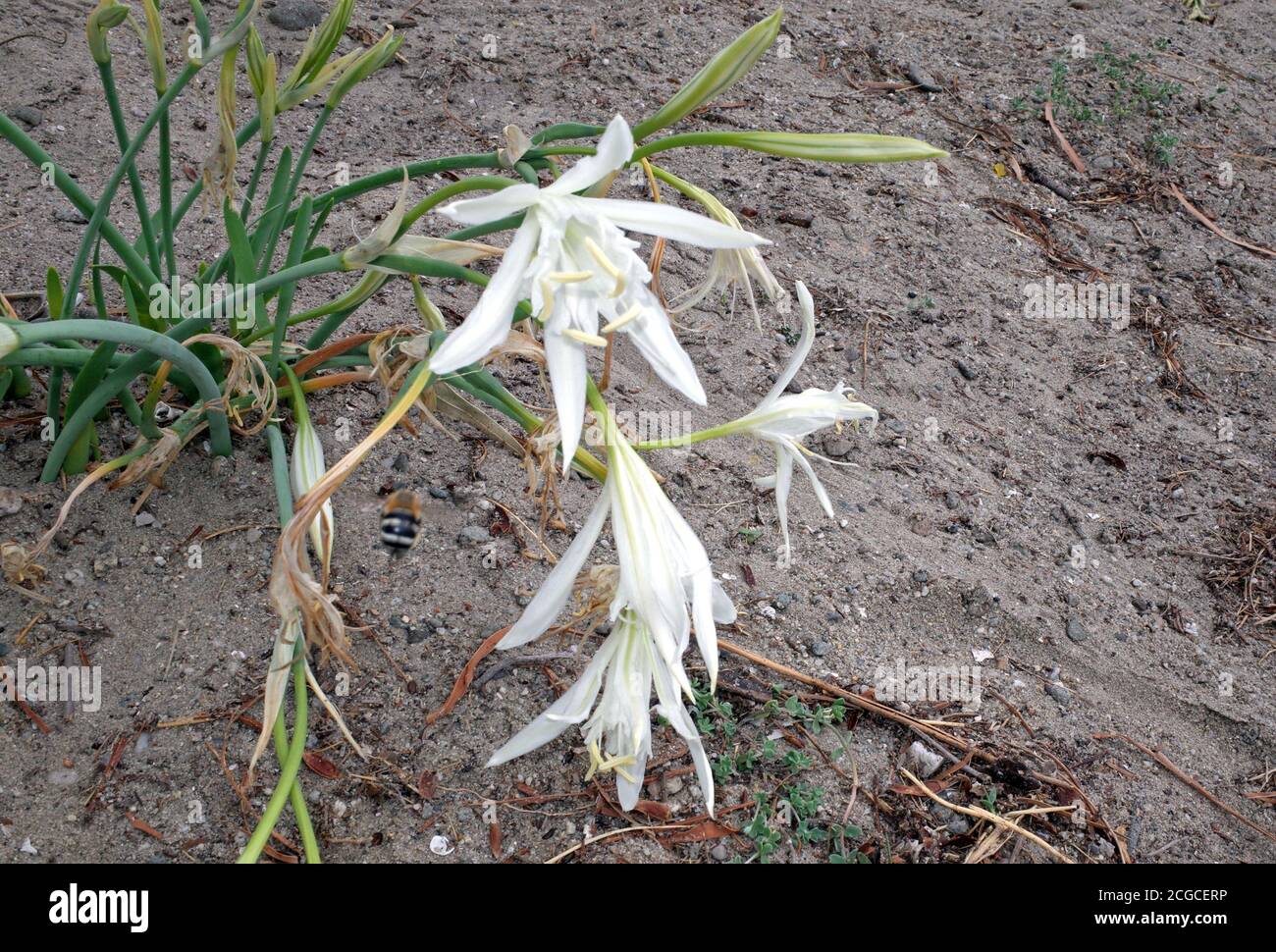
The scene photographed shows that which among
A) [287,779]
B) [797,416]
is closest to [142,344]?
[287,779]

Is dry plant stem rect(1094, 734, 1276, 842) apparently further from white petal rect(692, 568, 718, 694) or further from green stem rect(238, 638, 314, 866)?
green stem rect(238, 638, 314, 866)

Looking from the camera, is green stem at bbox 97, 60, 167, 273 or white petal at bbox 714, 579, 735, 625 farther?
green stem at bbox 97, 60, 167, 273

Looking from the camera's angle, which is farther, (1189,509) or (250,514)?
(1189,509)

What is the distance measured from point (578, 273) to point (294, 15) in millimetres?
3044

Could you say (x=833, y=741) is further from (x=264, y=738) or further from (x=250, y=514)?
(x=250, y=514)

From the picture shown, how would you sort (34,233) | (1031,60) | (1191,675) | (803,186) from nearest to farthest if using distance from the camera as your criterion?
(1191,675)
(34,233)
(803,186)
(1031,60)

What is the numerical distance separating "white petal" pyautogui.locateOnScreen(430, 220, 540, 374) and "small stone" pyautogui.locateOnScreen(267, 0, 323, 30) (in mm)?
2888

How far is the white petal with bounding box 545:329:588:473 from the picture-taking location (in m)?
1.23

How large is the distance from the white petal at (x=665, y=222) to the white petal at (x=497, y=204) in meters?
0.08

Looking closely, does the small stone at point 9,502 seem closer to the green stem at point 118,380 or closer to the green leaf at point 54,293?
the green stem at point 118,380

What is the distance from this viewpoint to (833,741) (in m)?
2.03

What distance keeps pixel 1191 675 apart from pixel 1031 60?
3.01 m

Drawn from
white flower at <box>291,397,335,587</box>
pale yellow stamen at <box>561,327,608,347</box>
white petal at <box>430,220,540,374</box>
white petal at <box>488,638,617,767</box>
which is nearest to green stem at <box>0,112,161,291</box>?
white flower at <box>291,397,335,587</box>

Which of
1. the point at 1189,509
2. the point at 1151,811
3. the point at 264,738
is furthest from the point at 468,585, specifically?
the point at 1189,509
